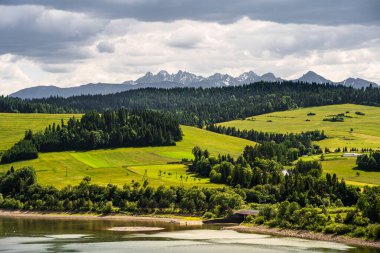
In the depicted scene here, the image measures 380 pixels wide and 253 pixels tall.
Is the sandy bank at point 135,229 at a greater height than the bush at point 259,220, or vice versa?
the bush at point 259,220

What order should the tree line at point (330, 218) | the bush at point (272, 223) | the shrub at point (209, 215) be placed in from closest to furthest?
the tree line at point (330, 218)
the bush at point (272, 223)
the shrub at point (209, 215)

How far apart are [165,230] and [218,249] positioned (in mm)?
36316

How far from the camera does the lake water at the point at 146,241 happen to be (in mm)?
131000

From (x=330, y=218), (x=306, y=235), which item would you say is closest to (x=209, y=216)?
(x=330, y=218)

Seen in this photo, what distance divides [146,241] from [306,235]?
1469 inches

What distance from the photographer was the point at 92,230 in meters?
167

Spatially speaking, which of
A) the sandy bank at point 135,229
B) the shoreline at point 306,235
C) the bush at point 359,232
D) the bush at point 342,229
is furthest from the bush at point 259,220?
the bush at point 359,232

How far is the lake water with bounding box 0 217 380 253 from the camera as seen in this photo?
13100 centimetres

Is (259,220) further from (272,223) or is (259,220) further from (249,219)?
(272,223)

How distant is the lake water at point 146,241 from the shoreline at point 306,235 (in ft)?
12.5

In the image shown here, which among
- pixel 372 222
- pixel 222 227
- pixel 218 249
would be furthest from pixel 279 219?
pixel 218 249

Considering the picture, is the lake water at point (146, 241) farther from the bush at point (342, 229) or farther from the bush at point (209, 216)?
the bush at point (209, 216)

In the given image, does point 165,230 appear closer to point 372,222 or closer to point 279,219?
Result: point 279,219

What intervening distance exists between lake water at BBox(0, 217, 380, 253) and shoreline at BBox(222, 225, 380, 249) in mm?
3796
